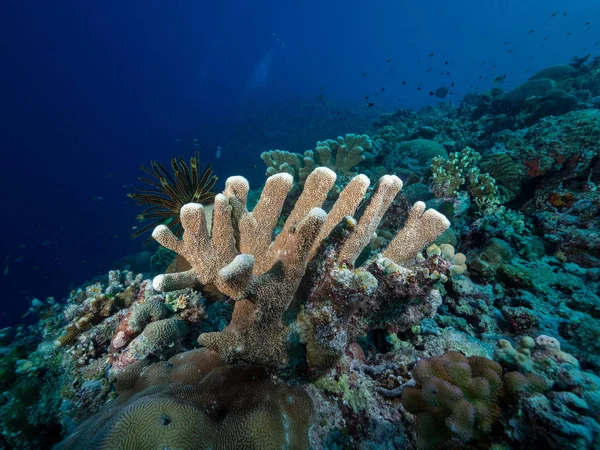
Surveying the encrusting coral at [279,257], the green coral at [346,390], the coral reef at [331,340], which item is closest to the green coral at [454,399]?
the coral reef at [331,340]

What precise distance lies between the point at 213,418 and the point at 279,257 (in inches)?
48.3

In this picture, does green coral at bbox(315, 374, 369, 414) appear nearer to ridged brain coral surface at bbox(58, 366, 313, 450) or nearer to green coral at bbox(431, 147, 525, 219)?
ridged brain coral surface at bbox(58, 366, 313, 450)

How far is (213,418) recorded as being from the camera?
71.7 inches

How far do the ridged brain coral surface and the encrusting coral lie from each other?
21 cm

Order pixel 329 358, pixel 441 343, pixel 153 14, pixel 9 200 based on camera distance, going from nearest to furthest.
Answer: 1. pixel 329 358
2. pixel 441 343
3. pixel 9 200
4. pixel 153 14

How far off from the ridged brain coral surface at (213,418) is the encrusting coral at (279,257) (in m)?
0.21

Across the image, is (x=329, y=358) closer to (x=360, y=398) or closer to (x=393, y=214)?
(x=360, y=398)

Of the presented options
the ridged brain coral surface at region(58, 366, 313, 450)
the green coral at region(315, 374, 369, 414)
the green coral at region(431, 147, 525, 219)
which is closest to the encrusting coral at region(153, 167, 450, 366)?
the ridged brain coral surface at region(58, 366, 313, 450)

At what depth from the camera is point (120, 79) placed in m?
81.9

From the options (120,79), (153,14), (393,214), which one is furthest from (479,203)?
(153,14)

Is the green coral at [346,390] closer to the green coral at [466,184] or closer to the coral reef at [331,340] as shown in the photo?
the coral reef at [331,340]

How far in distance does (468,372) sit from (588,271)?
3.54m

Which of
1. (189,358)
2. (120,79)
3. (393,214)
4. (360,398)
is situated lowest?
(189,358)

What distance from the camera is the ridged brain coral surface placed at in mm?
1569
